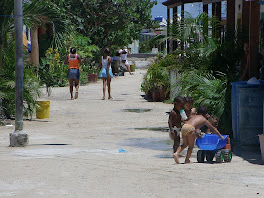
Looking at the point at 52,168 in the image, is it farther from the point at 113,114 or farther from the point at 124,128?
the point at 113,114

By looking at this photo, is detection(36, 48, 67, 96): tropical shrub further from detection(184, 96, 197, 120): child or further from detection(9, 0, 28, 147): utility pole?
detection(184, 96, 197, 120): child

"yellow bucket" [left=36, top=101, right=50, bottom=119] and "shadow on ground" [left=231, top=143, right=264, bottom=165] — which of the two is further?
"yellow bucket" [left=36, top=101, right=50, bottom=119]

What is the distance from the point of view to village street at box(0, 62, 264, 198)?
251 inches

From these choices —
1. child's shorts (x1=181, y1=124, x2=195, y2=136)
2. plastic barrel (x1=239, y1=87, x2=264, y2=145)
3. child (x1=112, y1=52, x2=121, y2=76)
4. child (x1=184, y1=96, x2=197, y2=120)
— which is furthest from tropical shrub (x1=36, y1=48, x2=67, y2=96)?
child's shorts (x1=181, y1=124, x2=195, y2=136)

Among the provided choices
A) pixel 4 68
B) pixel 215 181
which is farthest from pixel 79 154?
pixel 4 68

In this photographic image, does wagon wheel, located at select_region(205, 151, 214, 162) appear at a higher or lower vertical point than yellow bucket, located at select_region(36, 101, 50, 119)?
lower

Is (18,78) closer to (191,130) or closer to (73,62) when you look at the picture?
(191,130)

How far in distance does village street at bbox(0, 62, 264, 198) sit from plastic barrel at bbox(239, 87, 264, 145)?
12.7 inches

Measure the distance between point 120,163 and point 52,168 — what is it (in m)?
1.00

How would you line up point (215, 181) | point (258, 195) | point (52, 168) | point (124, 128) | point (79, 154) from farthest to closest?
point (124, 128) < point (79, 154) < point (52, 168) < point (215, 181) < point (258, 195)

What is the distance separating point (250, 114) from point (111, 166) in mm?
3123

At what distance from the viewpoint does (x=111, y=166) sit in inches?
309

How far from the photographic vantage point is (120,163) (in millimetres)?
8125

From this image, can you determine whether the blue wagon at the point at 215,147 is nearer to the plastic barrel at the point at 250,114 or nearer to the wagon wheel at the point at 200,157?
the wagon wheel at the point at 200,157
